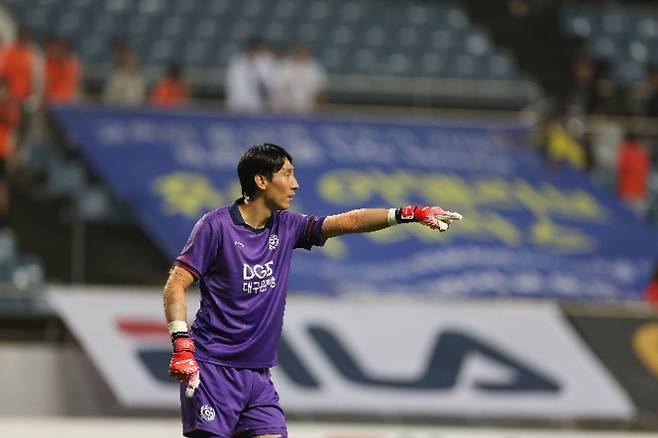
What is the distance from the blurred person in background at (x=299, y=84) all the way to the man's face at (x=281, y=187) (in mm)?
10218

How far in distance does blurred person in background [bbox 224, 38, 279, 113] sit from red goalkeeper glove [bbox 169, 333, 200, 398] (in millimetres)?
10406

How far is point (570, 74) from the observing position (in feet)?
63.2

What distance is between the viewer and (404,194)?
618 inches

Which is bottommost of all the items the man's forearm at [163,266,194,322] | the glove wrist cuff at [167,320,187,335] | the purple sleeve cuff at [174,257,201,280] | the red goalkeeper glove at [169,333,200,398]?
the red goalkeeper glove at [169,333,200,398]

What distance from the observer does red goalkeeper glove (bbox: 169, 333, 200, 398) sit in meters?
6.02

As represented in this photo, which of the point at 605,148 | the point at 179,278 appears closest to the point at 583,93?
the point at 605,148

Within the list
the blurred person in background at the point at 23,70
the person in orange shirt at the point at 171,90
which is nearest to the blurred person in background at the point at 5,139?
the blurred person in background at the point at 23,70

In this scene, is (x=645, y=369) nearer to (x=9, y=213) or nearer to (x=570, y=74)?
(x=9, y=213)

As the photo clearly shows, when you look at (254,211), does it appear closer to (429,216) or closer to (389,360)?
(429,216)

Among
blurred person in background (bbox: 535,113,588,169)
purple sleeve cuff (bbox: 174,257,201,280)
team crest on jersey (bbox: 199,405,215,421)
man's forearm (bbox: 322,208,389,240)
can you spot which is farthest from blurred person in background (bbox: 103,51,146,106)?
team crest on jersey (bbox: 199,405,215,421)

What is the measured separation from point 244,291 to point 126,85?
10.4 meters

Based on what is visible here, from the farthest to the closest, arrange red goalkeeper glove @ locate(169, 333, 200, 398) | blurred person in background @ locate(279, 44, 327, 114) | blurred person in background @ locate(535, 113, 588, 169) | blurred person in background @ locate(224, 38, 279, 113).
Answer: blurred person in background @ locate(279, 44, 327, 114) < blurred person in background @ locate(224, 38, 279, 113) < blurred person in background @ locate(535, 113, 588, 169) < red goalkeeper glove @ locate(169, 333, 200, 398)

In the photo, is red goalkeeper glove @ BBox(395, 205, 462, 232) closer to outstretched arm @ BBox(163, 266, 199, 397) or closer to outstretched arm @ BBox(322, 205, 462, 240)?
outstretched arm @ BBox(322, 205, 462, 240)

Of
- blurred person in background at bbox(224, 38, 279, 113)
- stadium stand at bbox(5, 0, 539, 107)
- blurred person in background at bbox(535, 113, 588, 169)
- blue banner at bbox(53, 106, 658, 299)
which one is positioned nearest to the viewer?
blue banner at bbox(53, 106, 658, 299)
